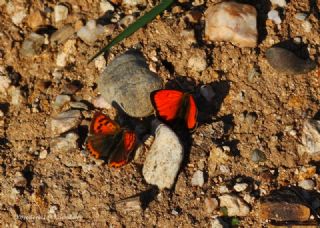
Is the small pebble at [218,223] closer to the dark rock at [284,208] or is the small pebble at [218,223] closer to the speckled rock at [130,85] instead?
the dark rock at [284,208]

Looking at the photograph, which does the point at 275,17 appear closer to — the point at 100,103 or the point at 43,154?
the point at 100,103

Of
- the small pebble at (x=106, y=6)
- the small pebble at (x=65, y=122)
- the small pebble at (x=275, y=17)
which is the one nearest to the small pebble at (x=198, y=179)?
the small pebble at (x=65, y=122)

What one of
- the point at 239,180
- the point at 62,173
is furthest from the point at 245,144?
the point at 62,173

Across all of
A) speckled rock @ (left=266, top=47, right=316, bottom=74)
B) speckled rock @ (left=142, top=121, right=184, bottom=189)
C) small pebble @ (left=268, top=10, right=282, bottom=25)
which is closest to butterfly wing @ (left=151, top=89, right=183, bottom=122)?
speckled rock @ (left=142, top=121, right=184, bottom=189)

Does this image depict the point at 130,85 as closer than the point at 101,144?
No

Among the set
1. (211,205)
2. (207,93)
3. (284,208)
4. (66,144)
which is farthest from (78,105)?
(284,208)

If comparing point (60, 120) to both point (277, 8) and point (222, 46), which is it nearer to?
point (222, 46)
